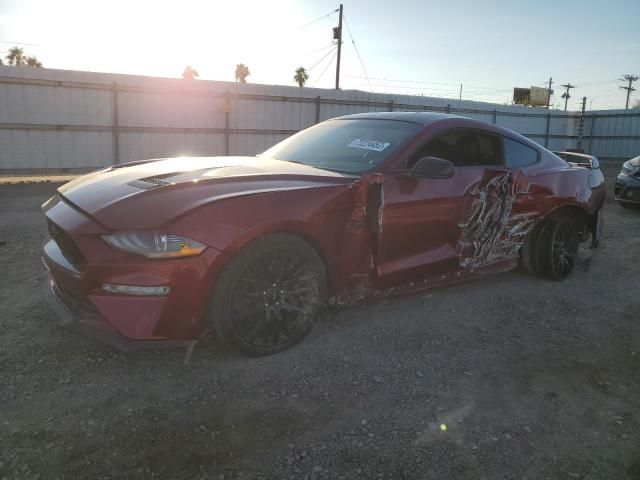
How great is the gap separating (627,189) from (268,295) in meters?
8.55

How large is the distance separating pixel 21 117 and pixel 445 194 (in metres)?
10.6

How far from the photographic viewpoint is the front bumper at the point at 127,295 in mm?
2689

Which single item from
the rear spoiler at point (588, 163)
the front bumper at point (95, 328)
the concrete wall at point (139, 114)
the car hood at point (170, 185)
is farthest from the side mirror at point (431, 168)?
the concrete wall at point (139, 114)

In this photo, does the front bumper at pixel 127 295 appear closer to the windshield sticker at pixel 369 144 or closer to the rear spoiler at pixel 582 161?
the windshield sticker at pixel 369 144

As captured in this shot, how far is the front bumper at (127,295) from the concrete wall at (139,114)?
32.5 feet

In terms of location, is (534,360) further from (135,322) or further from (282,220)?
(135,322)

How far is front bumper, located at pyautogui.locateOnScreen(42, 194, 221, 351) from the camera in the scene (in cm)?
269

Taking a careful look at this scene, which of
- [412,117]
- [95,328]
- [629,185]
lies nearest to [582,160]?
[412,117]

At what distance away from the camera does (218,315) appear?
2918mm

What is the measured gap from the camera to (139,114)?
1233 centimetres

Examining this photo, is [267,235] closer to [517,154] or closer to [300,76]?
[517,154]

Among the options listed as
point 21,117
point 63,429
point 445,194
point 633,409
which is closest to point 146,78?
point 21,117

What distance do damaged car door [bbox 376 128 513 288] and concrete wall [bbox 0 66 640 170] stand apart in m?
9.99

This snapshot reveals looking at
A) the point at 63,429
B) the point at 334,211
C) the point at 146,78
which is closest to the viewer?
the point at 63,429
